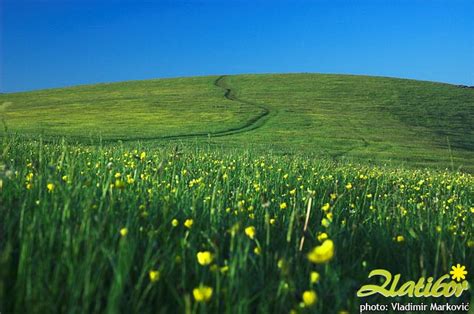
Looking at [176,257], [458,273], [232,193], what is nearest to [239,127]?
[232,193]

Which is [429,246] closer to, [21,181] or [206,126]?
[21,181]

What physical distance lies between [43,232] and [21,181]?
5.82ft

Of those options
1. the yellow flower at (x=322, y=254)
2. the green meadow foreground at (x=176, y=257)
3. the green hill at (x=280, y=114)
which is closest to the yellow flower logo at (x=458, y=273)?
the green meadow foreground at (x=176, y=257)

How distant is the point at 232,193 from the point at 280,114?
45.6 meters

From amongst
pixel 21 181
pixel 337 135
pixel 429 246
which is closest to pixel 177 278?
pixel 21 181

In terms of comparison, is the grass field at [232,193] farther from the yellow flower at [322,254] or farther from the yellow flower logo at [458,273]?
the yellow flower logo at [458,273]

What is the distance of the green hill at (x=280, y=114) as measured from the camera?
36.2 metres

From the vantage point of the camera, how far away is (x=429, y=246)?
17.0 feet

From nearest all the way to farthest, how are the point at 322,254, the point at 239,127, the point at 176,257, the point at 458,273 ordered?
the point at 322,254, the point at 176,257, the point at 458,273, the point at 239,127

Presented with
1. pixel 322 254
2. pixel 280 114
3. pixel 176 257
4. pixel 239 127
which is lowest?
pixel 176 257

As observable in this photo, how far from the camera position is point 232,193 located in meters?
6.59

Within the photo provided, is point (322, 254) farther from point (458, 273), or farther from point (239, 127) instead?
point (239, 127)

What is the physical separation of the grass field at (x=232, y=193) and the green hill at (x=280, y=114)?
1.01 feet

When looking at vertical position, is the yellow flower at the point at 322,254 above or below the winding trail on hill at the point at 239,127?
below
